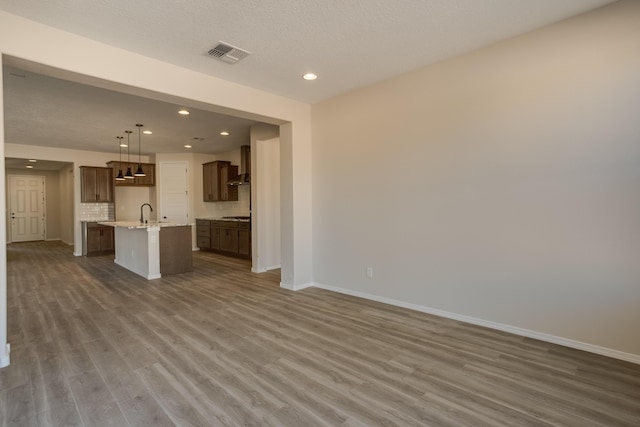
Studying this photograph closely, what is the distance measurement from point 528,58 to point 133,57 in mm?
3703

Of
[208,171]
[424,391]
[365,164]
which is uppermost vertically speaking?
[208,171]

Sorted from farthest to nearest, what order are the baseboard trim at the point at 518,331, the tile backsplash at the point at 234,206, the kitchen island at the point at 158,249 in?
the tile backsplash at the point at 234,206, the kitchen island at the point at 158,249, the baseboard trim at the point at 518,331

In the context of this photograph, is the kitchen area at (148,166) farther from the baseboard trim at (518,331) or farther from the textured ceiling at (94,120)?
the baseboard trim at (518,331)

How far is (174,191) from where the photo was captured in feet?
29.0

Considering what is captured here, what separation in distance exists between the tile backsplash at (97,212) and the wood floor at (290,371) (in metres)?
5.33

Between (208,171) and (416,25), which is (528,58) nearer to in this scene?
(416,25)

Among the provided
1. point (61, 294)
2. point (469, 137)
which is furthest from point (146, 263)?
point (469, 137)

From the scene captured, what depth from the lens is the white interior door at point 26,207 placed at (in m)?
11.0

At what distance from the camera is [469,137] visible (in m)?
3.28

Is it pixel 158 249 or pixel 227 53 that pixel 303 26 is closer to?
pixel 227 53

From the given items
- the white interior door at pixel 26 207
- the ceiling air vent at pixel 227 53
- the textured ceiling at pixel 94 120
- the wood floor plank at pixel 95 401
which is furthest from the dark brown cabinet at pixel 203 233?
the white interior door at pixel 26 207

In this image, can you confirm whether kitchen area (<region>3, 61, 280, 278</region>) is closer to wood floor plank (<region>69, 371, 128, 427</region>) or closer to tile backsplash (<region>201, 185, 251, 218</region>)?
tile backsplash (<region>201, 185, 251, 218</region>)

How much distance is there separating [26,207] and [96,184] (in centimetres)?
518

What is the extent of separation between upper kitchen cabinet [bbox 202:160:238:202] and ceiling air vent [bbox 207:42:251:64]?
534 centimetres
